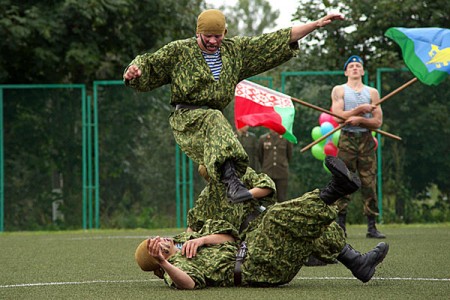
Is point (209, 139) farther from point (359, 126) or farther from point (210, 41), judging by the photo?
point (359, 126)

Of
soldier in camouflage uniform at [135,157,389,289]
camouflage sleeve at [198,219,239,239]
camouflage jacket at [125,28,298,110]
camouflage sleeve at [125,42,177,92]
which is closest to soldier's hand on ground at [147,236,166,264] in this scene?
soldier in camouflage uniform at [135,157,389,289]

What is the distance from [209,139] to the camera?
725 centimetres

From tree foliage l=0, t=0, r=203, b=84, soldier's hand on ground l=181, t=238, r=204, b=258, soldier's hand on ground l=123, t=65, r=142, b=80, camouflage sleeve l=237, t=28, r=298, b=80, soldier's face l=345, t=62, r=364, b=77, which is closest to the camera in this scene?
soldier's hand on ground l=181, t=238, r=204, b=258

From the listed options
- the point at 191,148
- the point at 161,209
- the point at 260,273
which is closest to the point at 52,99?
the point at 161,209

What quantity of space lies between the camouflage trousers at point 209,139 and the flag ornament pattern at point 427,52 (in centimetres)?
458

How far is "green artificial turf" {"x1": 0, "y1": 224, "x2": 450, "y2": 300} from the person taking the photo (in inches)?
244

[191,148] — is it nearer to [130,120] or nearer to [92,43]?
[130,120]

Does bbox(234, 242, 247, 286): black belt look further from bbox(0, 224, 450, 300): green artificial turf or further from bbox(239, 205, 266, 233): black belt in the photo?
bbox(239, 205, 266, 233): black belt

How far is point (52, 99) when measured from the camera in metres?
16.3

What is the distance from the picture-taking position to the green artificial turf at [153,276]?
6.20m

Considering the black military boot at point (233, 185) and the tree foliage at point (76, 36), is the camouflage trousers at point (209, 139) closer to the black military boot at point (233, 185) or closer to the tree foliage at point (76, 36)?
the black military boot at point (233, 185)

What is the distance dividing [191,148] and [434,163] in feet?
28.8

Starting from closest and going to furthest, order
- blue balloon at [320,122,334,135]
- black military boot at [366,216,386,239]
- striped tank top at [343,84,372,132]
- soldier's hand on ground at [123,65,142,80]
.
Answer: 1. soldier's hand on ground at [123,65,142,80]
2. striped tank top at [343,84,372,132]
3. black military boot at [366,216,386,239]
4. blue balloon at [320,122,334,135]

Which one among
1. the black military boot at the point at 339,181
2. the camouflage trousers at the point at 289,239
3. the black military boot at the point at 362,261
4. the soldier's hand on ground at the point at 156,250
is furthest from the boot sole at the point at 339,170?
the soldier's hand on ground at the point at 156,250
